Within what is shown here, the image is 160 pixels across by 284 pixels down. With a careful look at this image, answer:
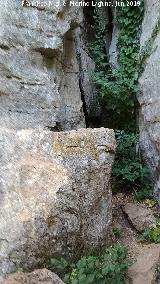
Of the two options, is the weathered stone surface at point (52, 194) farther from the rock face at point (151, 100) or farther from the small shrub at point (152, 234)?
the rock face at point (151, 100)

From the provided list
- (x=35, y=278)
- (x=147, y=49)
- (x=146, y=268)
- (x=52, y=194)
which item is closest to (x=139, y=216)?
(x=146, y=268)

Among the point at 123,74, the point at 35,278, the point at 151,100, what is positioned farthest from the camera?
the point at 123,74

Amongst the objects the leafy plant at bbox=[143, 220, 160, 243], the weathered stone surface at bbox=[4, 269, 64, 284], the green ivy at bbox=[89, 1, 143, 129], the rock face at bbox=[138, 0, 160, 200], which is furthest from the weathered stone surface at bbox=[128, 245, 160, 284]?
the green ivy at bbox=[89, 1, 143, 129]

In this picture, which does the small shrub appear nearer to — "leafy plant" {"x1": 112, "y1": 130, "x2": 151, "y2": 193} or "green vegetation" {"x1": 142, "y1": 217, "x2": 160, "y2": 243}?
"green vegetation" {"x1": 142, "y1": 217, "x2": 160, "y2": 243}

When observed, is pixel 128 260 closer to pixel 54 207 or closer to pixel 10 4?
pixel 54 207

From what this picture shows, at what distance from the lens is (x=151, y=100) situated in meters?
6.56

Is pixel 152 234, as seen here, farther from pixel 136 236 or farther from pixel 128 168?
pixel 128 168

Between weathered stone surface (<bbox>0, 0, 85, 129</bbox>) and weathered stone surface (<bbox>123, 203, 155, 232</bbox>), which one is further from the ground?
weathered stone surface (<bbox>0, 0, 85, 129</bbox>)

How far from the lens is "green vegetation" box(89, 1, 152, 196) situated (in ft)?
22.1

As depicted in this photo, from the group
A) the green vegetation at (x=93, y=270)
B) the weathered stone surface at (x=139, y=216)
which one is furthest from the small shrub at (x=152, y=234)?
the green vegetation at (x=93, y=270)

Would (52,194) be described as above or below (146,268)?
above

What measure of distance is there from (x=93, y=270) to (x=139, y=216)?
1829mm

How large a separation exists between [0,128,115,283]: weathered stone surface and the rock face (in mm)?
1372

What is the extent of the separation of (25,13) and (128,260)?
13.0 ft
